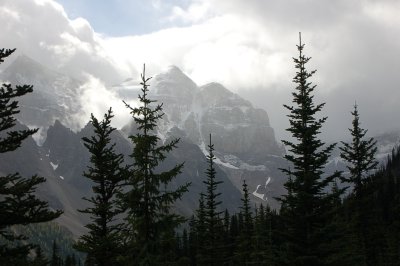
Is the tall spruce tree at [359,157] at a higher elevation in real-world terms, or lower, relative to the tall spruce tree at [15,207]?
higher

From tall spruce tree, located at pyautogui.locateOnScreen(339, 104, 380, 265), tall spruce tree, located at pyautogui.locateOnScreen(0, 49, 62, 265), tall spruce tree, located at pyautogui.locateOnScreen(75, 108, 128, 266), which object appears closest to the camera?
tall spruce tree, located at pyautogui.locateOnScreen(0, 49, 62, 265)

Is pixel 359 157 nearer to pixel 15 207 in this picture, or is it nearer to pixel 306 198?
pixel 306 198

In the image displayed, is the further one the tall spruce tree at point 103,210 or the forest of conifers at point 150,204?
the tall spruce tree at point 103,210

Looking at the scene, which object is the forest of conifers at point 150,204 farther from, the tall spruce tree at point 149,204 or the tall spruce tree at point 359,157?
the tall spruce tree at point 359,157

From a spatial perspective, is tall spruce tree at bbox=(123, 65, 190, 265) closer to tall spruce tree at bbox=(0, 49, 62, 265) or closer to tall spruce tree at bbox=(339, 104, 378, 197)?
tall spruce tree at bbox=(0, 49, 62, 265)

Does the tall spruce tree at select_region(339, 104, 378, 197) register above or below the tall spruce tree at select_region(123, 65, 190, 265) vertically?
above

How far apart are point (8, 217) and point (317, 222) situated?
1460cm

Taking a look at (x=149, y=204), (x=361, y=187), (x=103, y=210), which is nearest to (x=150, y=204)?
(x=149, y=204)

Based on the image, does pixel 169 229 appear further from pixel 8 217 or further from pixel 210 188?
pixel 210 188

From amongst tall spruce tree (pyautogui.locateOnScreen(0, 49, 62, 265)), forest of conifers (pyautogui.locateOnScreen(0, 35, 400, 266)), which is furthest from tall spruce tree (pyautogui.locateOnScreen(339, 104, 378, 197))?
tall spruce tree (pyautogui.locateOnScreen(0, 49, 62, 265))

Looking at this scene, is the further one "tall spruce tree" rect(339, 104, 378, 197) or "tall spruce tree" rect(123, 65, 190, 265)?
"tall spruce tree" rect(339, 104, 378, 197)

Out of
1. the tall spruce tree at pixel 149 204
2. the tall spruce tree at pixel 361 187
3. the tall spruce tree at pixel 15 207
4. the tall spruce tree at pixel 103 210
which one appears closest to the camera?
the tall spruce tree at pixel 15 207

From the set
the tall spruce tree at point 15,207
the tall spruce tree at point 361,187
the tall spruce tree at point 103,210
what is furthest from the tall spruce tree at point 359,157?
the tall spruce tree at point 15,207

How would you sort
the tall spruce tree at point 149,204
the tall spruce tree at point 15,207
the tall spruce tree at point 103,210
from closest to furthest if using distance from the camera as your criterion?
1. the tall spruce tree at point 15,207
2. the tall spruce tree at point 149,204
3. the tall spruce tree at point 103,210
